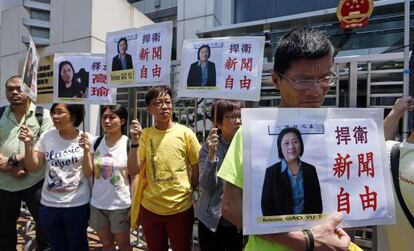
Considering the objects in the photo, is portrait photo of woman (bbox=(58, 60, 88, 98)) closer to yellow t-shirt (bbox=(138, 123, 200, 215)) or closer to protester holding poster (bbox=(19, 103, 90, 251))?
protester holding poster (bbox=(19, 103, 90, 251))

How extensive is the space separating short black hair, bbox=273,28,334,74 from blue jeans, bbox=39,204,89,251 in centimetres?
249

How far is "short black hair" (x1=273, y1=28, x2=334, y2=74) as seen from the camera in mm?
1285

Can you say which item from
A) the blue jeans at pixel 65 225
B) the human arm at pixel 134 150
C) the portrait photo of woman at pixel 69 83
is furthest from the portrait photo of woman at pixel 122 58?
the blue jeans at pixel 65 225

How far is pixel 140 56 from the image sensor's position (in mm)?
3340

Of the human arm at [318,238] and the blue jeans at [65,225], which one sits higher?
the human arm at [318,238]

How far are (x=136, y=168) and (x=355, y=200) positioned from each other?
6.91 feet

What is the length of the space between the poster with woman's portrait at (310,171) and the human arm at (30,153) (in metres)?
2.59

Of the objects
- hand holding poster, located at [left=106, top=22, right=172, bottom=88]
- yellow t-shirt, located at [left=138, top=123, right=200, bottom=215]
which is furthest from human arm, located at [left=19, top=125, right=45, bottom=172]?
yellow t-shirt, located at [left=138, top=123, right=200, bottom=215]

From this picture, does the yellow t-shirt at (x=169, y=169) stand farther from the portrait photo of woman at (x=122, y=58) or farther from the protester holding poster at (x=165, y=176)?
the portrait photo of woman at (x=122, y=58)

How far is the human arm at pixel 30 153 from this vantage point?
3238 millimetres

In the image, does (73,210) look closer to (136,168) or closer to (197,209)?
(136,168)

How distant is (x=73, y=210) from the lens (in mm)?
3203

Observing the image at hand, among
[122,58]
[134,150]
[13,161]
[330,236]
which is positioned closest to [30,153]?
[13,161]

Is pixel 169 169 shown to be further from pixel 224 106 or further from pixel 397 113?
pixel 397 113
